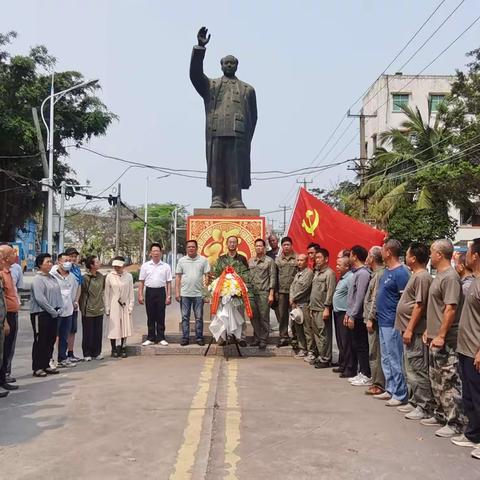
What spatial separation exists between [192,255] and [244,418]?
3850 mm

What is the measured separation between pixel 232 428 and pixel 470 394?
73.0 inches

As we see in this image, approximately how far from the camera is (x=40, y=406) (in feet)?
18.3

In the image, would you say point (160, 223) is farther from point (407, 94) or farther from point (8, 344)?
point (8, 344)

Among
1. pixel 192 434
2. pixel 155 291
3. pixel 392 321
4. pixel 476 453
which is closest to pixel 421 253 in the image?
pixel 392 321

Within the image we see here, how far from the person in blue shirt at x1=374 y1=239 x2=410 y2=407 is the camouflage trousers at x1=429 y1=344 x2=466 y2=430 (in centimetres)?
89

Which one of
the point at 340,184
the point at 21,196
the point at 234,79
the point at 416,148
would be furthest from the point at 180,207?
the point at 234,79

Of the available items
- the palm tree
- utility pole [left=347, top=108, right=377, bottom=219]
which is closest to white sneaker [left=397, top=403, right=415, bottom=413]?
the palm tree

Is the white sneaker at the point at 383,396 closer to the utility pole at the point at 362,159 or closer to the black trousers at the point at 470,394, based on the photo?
the black trousers at the point at 470,394

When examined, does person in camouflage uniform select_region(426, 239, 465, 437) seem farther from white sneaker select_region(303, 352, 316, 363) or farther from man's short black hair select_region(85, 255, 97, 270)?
man's short black hair select_region(85, 255, 97, 270)

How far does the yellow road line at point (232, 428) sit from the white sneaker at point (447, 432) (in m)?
1.60

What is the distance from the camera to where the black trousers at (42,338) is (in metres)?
7.16

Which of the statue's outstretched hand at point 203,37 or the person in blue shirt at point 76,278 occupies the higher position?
the statue's outstretched hand at point 203,37

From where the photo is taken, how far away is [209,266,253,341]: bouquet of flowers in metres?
7.94

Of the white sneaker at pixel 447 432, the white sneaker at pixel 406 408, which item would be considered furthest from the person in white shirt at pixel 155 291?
the white sneaker at pixel 447 432
